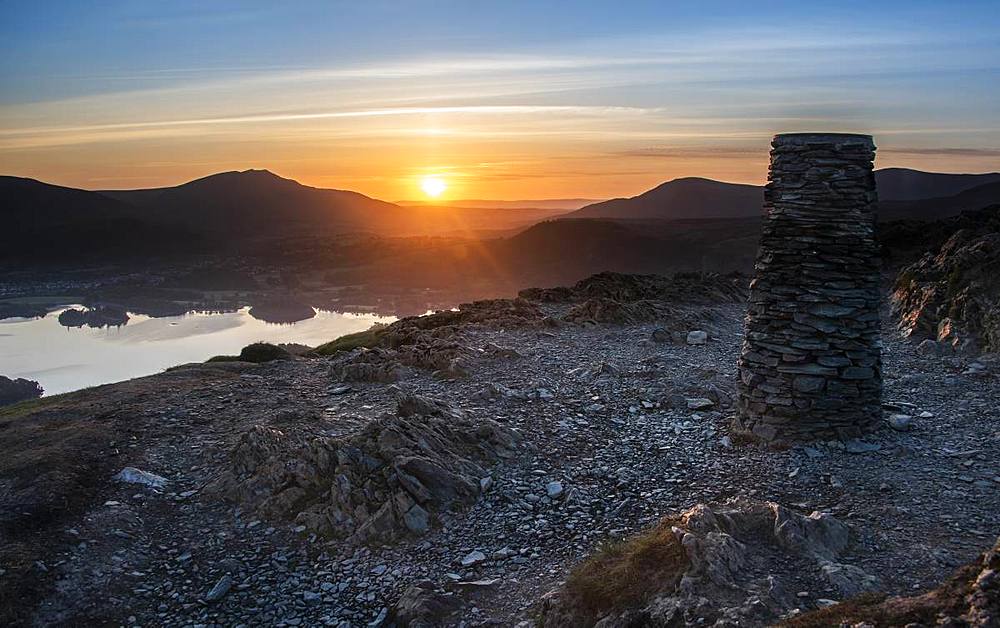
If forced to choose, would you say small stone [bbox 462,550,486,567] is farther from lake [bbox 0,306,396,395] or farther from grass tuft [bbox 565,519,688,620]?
lake [bbox 0,306,396,395]

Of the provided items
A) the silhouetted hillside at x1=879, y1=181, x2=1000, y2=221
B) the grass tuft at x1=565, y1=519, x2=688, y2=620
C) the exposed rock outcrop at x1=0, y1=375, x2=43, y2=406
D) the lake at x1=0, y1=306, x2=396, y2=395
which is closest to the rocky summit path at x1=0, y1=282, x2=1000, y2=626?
the grass tuft at x1=565, y1=519, x2=688, y2=620

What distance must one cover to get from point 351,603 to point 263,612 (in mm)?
1136

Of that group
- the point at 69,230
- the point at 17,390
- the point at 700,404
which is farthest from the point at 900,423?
the point at 69,230

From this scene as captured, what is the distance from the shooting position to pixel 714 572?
727cm

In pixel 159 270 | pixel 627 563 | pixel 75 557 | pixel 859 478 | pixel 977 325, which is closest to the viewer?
pixel 627 563

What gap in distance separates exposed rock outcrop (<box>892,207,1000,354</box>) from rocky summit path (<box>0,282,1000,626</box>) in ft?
4.58

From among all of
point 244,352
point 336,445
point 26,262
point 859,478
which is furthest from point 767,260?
point 26,262

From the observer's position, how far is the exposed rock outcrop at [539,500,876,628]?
6.89 m

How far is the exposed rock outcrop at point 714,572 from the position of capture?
Answer: 689 centimetres

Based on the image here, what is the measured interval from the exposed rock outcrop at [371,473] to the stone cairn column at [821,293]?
5.15 m

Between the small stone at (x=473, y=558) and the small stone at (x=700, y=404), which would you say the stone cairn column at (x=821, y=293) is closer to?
the small stone at (x=700, y=404)

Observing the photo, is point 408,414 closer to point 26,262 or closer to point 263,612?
point 263,612

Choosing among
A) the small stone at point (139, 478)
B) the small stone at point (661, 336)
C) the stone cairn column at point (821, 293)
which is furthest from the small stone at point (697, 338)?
the small stone at point (139, 478)

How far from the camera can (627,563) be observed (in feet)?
25.9
